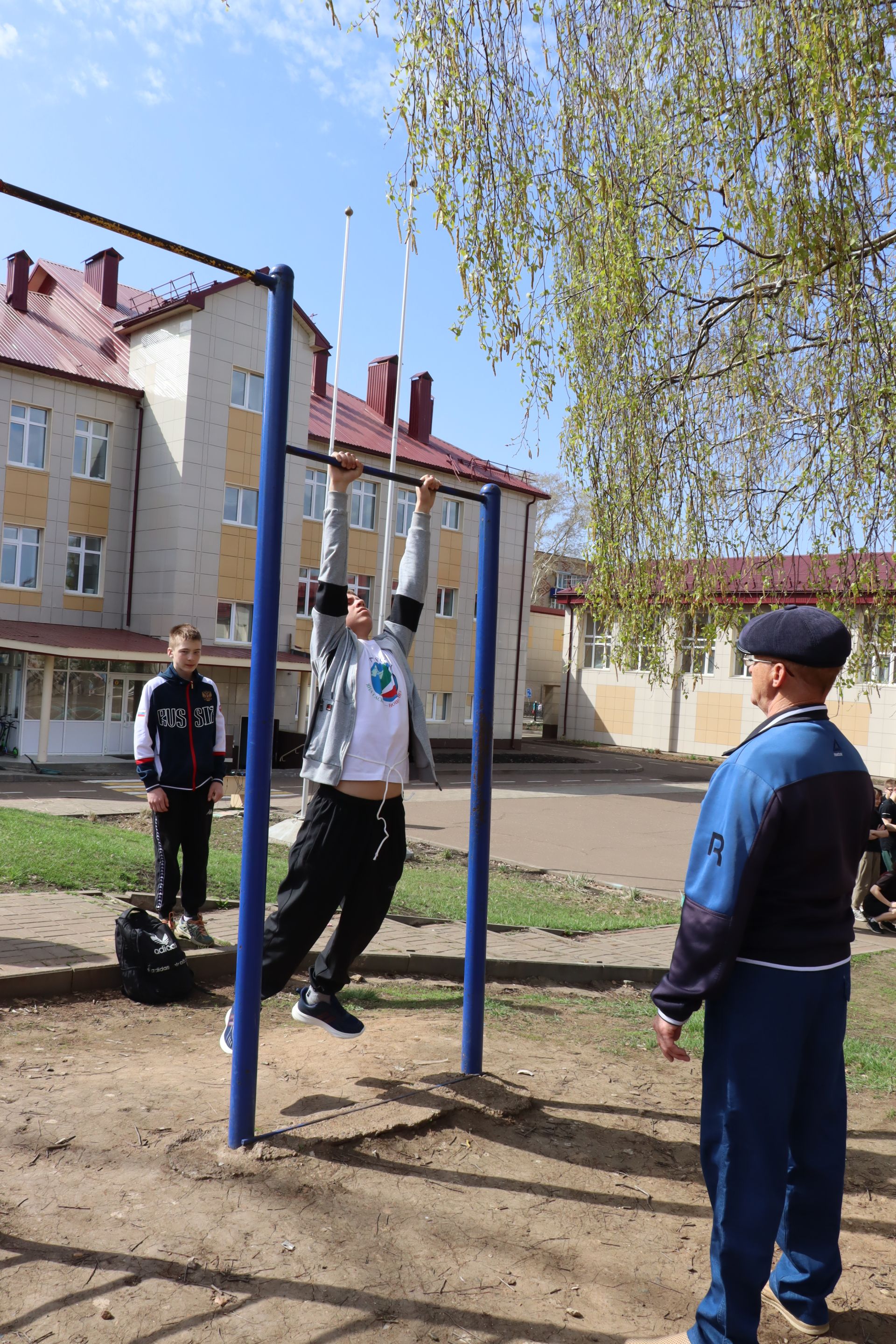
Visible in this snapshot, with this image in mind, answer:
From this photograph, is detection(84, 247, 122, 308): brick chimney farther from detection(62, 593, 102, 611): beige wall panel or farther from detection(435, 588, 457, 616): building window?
detection(435, 588, 457, 616): building window

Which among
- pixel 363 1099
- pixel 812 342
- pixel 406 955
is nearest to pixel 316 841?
pixel 363 1099

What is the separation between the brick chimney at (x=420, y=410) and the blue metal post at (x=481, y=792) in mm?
33527

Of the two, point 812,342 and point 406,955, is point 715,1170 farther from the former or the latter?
point 812,342

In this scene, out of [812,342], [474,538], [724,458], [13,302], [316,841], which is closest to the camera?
[316,841]

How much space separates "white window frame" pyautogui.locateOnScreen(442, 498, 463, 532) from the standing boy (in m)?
30.1

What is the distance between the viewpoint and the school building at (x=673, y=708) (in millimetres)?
38000

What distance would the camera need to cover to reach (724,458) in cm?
854

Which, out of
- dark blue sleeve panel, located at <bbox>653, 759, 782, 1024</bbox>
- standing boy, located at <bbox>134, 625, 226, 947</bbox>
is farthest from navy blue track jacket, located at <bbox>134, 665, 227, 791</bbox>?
dark blue sleeve panel, located at <bbox>653, 759, 782, 1024</bbox>

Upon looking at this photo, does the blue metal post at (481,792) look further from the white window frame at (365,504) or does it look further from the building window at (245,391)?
the white window frame at (365,504)

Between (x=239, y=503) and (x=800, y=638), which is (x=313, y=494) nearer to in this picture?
(x=239, y=503)

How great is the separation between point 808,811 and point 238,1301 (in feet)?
6.43

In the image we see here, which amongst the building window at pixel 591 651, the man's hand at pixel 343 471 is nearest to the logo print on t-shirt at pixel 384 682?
the man's hand at pixel 343 471

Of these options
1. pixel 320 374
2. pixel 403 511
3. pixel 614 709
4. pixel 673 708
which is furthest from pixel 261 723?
pixel 614 709

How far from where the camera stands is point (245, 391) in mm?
28672
